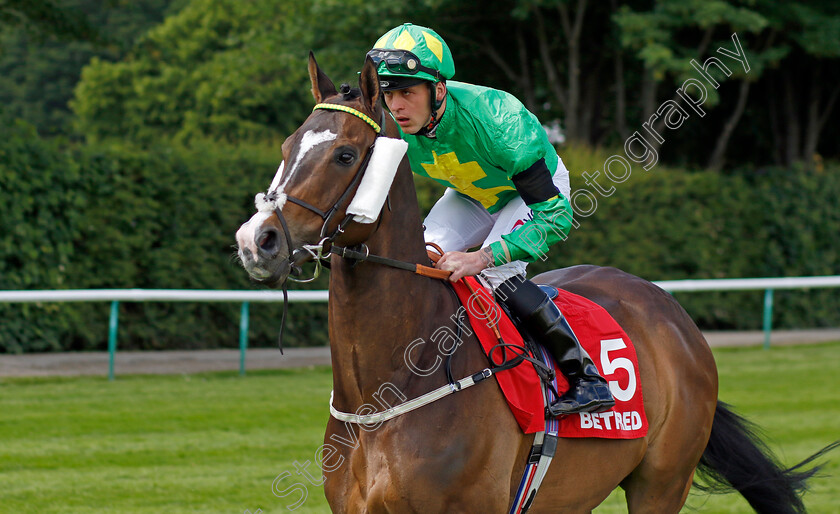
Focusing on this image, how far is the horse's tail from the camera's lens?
13.1 ft

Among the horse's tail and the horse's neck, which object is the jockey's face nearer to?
the horse's neck

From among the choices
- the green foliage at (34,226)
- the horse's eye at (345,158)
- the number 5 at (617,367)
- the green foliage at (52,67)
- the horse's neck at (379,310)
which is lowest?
the green foliage at (52,67)

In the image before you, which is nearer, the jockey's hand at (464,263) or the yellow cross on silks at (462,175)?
the jockey's hand at (464,263)

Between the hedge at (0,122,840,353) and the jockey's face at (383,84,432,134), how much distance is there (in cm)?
415

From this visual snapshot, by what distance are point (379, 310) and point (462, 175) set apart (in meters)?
0.73

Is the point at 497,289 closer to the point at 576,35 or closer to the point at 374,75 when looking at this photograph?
the point at 374,75

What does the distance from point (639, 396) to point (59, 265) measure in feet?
23.7

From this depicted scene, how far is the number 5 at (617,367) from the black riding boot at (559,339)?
0.17 meters

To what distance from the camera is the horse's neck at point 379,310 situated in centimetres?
268

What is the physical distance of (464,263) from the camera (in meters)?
2.91

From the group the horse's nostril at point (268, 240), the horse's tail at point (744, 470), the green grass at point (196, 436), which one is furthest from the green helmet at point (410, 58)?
the green grass at point (196, 436)

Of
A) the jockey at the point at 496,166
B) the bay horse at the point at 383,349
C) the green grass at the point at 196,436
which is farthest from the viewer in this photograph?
the green grass at the point at 196,436

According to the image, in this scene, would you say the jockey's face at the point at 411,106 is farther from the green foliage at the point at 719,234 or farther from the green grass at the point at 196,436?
the green foliage at the point at 719,234

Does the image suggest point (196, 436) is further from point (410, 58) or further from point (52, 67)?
point (52, 67)
